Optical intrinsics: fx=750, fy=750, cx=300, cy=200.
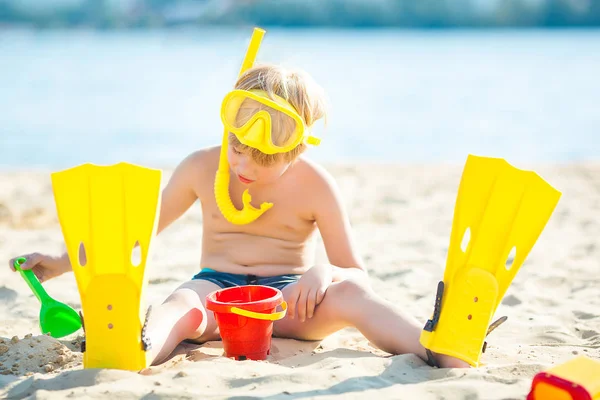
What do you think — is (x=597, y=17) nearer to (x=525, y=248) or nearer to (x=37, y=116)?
(x=37, y=116)

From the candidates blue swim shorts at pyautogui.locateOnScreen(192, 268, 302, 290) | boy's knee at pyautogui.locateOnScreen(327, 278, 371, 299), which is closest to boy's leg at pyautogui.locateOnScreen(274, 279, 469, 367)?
boy's knee at pyautogui.locateOnScreen(327, 278, 371, 299)

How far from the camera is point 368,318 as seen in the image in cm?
257

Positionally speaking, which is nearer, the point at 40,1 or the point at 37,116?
the point at 37,116

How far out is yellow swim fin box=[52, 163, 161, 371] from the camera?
7.38 ft

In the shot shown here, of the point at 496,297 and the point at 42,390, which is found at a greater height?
the point at 496,297

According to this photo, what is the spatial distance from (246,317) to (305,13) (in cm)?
4207

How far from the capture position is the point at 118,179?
2.31 m

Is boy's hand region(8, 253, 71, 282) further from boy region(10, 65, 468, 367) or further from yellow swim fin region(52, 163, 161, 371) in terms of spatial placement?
yellow swim fin region(52, 163, 161, 371)

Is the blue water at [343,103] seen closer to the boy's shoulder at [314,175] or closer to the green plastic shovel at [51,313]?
the boy's shoulder at [314,175]

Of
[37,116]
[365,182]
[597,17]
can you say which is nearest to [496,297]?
[365,182]

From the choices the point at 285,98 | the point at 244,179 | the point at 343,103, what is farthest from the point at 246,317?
the point at 343,103

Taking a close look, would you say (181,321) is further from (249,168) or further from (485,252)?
(485,252)

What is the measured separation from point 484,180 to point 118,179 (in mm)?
1146

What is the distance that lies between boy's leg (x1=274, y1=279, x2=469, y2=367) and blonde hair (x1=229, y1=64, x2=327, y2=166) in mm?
499
